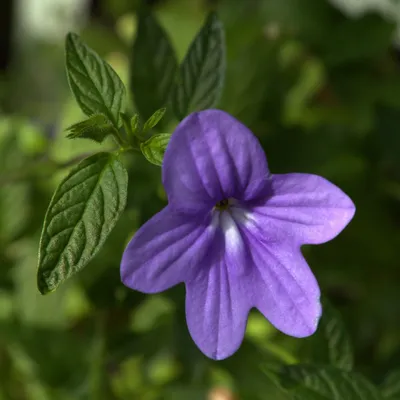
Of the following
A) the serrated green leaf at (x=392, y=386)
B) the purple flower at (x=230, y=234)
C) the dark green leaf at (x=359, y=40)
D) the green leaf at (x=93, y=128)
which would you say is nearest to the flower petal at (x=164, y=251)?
the purple flower at (x=230, y=234)

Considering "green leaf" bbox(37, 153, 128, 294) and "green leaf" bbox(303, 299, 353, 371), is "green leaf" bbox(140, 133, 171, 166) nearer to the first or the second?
"green leaf" bbox(37, 153, 128, 294)

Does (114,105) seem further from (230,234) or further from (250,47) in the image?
(250,47)

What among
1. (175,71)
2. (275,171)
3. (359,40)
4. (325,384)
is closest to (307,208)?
(325,384)

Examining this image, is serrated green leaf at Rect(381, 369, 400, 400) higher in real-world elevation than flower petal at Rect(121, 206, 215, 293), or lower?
lower

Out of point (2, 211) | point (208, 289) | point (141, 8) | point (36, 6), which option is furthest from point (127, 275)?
point (36, 6)

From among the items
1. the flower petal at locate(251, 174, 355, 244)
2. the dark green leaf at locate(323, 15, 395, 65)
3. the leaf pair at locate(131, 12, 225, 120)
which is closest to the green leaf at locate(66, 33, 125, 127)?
the leaf pair at locate(131, 12, 225, 120)

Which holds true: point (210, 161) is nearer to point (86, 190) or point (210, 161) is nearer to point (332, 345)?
point (86, 190)
